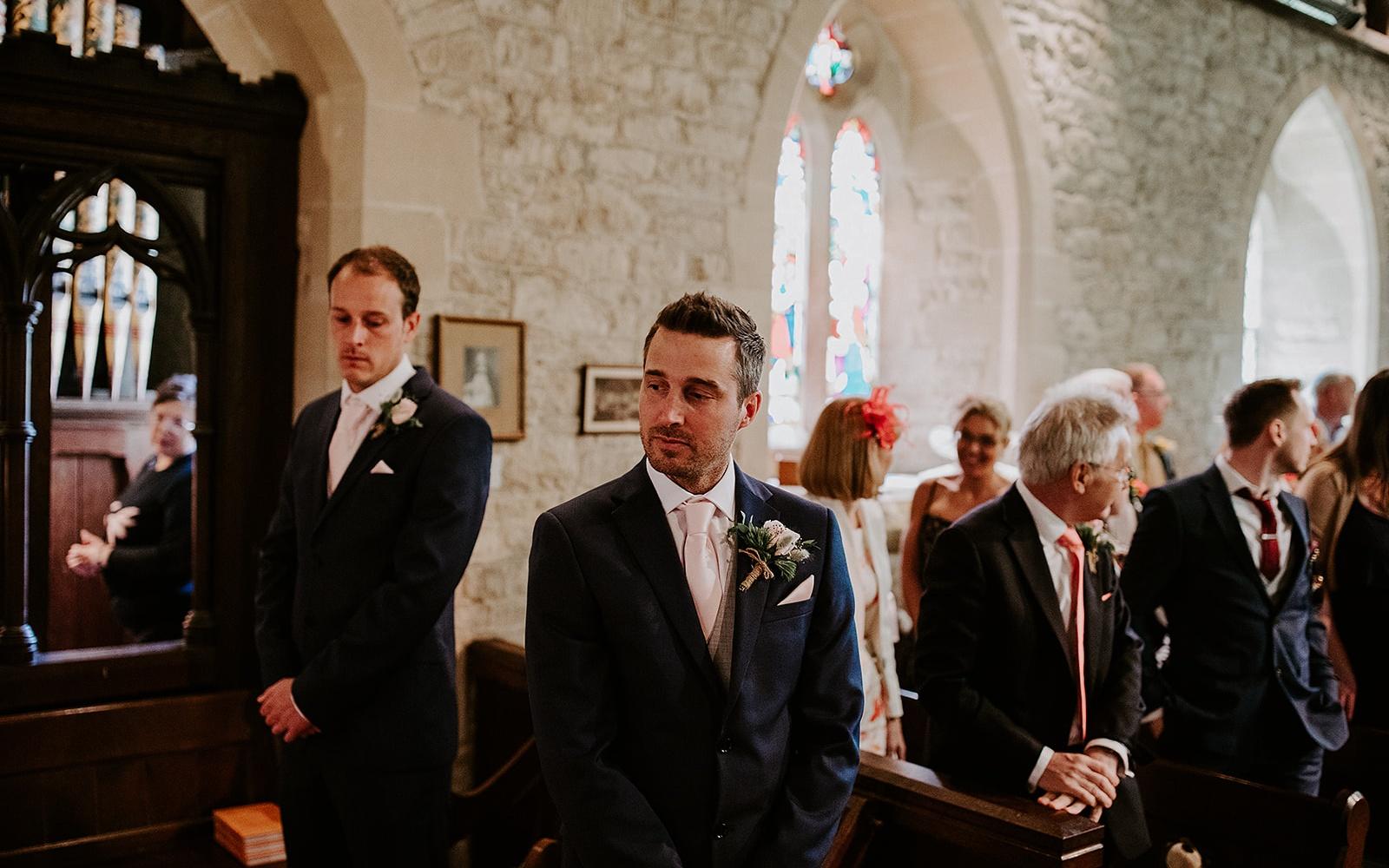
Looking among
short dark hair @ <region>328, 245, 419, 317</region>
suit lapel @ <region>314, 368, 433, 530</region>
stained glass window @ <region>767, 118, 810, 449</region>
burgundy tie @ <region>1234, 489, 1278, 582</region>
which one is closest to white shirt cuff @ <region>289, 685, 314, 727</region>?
suit lapel @ <region>314, 368, 433, 530</region>

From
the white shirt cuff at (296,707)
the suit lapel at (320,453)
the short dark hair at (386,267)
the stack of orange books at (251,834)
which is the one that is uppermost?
the short dark hair at (386,267)

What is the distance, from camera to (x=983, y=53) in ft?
20.5

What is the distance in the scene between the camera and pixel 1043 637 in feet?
8.07

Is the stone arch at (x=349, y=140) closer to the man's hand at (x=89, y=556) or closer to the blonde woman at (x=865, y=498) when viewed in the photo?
the man's hand at (x=89, y=556)

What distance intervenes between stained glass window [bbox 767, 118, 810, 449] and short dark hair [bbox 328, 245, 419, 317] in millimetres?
3535

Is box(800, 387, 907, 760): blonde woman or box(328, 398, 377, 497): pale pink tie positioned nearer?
box(328, 398, 377, 497): pale pink tie

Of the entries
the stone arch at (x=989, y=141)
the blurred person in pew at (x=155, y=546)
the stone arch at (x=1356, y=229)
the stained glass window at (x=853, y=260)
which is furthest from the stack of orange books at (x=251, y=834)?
the stone arch at (x=1356, y=229)

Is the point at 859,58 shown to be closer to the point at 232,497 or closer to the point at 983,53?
the point at 983,53

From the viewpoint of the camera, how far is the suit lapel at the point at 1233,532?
317 cm

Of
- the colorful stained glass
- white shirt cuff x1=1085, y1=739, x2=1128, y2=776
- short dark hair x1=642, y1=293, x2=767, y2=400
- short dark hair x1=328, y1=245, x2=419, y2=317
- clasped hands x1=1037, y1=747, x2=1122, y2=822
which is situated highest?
the colorful stained glass

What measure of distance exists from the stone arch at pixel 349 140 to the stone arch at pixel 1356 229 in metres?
6.81

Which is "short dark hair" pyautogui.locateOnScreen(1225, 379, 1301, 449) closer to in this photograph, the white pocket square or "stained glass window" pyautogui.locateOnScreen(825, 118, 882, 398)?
the white pocket square

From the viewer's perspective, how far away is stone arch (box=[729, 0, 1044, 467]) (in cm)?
625

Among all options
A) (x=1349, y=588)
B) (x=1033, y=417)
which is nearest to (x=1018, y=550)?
(x=1033, y=417)
